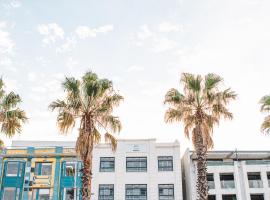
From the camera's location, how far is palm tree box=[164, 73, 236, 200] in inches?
1005

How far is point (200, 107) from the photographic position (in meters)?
26.0

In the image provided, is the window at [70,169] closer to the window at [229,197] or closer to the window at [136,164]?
the window at [136,164]

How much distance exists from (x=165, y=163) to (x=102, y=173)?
7.19m

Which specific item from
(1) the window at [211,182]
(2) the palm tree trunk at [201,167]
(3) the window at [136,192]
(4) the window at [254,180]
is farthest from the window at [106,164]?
(2) the palm tree trunk at [201,167]

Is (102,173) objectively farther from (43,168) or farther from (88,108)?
(88,108)

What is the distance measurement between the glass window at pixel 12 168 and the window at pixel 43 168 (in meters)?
2.22

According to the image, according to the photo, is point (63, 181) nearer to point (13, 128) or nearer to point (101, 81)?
point (13, 128)

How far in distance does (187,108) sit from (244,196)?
1830 centimetres

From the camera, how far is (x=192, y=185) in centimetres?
3906

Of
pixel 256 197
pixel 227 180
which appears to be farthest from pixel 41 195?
pixel 256 197

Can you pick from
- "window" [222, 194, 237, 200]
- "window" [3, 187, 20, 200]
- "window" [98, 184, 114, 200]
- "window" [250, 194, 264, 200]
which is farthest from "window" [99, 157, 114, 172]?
"window" [250, 194, 264, 200]

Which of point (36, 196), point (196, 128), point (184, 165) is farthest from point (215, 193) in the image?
point (36, 196)

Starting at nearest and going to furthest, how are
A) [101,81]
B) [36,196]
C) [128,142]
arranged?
[101,81], [36,196], [128,142]

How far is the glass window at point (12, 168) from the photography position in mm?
39594
